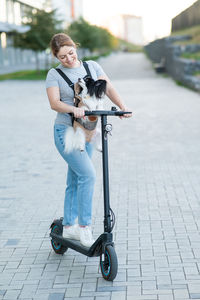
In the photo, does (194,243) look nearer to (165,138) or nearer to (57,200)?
(57,200)

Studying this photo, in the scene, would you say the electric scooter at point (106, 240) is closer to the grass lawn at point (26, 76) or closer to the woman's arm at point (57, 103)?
the woman's arm at point (57, 103)

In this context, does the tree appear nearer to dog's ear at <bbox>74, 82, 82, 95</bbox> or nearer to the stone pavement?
the stone pavement

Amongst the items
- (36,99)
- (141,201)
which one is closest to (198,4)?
(36,99)

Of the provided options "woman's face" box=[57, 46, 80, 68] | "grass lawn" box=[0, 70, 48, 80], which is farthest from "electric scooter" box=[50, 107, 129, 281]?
"grass lawn" box=[0, 70, 48, 80]

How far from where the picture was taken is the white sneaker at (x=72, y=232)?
396 cm

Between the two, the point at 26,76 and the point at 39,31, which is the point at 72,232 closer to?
the point at 26,76

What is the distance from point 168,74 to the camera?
27.9m

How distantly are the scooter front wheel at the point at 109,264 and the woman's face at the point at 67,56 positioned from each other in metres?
1.35

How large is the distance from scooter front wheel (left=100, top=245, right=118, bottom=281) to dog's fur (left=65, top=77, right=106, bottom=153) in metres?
0.76

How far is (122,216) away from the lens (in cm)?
511

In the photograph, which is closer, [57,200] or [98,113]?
[98,113]

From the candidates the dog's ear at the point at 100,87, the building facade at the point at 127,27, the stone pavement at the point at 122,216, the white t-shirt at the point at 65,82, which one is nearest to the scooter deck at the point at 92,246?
the stone pavement at the point at 122,216

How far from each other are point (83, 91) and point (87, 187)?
0.72 meters

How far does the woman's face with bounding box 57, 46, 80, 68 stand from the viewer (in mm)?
3609
